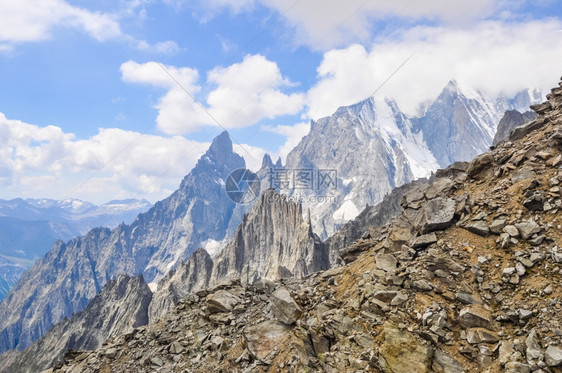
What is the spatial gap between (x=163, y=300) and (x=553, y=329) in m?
140

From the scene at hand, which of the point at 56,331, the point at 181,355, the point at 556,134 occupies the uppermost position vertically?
the point at 556,134

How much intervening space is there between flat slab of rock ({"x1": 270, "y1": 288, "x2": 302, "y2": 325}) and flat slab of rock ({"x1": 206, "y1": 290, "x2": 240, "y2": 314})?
3.99m

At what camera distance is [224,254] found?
173 meters

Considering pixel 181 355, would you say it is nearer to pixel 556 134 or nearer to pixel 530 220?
pixel 530 220

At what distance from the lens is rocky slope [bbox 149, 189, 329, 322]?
13675 cm

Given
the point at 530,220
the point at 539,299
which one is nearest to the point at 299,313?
the point at 539,299

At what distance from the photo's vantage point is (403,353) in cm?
986

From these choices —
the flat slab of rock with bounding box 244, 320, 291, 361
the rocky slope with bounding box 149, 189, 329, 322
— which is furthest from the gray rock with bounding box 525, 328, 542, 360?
the rocky slope with bounding box 149, 189, 329, 322

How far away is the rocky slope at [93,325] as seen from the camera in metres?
116

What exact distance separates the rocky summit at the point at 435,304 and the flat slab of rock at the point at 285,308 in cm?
6

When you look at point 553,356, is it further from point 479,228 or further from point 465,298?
point 479,228

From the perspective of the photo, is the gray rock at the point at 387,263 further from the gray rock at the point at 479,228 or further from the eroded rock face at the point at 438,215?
the gray rock at the point at 479,228

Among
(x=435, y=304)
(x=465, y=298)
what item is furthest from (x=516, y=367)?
(x=435, y=304)

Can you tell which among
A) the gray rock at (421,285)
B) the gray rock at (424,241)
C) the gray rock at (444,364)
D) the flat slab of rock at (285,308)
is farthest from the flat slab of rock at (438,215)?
the flat slab of rock at (285,308)
